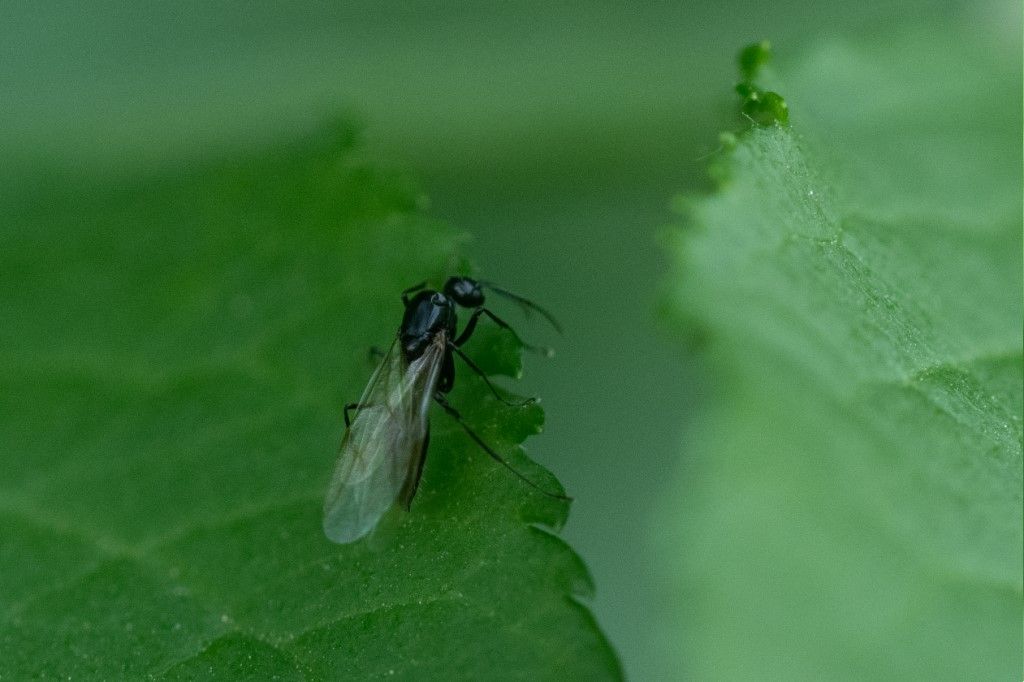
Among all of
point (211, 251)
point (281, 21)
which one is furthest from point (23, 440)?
point (281, 21)

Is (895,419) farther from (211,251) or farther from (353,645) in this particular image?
(211,251)

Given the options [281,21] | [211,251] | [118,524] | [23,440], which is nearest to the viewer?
[118,524]

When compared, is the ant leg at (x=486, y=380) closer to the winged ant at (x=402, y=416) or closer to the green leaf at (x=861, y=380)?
the winged ant at (x=402, y=416)

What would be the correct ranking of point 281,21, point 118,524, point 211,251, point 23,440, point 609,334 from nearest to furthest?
point 118,524 → point 23,440 → point 211,251 → point 609,334 → point 281,21

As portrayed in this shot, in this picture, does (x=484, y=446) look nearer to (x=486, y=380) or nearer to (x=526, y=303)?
(x=486, y=380)

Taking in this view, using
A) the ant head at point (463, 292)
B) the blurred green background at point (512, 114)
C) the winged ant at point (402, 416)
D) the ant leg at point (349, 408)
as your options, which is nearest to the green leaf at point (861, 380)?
the blurred green background at point (512, 114)

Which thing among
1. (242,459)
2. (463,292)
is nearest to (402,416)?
(242,459)
